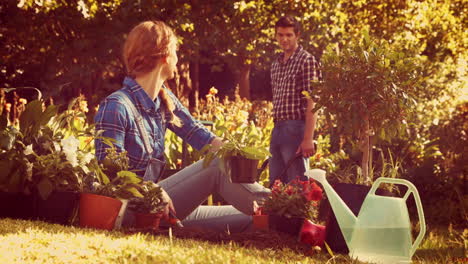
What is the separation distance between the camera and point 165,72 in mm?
3633

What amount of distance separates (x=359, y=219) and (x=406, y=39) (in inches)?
409

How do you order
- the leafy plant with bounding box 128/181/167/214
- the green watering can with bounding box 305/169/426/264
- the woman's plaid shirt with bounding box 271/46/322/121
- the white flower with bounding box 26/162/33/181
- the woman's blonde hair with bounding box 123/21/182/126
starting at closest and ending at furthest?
the green watering can with bounding box 305/169/426/264 → the white flower with bounding box 26/162/33/181 → the leafy plant with bounding box 128/181/167/214 → the woman's blonde hair with bounding box 123/21/182/126 → the woman's plaid shirt with bounding box 271/46/322/121

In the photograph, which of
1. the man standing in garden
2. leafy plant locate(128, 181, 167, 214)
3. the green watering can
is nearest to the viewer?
the green watering can

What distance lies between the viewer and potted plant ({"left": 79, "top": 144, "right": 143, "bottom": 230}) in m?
2.97

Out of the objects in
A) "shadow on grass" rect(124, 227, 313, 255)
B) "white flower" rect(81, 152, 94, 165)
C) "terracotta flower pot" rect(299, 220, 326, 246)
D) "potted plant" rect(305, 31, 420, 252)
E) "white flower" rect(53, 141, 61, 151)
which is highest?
"potted plant" rect(305, 31, 420, 252)

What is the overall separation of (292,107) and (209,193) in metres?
1.57

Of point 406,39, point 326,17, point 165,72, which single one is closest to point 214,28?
point 326,17

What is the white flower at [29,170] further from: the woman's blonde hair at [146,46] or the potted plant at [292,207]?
the potted plant at [292,207]

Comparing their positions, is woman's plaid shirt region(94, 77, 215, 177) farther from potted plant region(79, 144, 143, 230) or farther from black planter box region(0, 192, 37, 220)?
black planter box region(0, 192, 37, 220)

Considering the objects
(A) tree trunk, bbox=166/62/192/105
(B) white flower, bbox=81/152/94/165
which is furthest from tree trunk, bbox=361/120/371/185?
(A) tree trunk, bbox=166/62/192/105

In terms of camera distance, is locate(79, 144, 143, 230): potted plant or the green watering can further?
locate(79, 144, 143, 230): potted plant

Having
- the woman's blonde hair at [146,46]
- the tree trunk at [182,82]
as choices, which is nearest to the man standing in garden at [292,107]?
the woman's blonde hair at [146,46]

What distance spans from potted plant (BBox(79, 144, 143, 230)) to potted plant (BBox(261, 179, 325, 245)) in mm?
743

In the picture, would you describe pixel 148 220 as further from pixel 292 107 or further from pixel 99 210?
pixel 292 107
